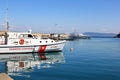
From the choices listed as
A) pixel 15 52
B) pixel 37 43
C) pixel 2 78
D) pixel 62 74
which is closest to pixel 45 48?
pixel 37 43

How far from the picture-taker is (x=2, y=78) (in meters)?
15.5

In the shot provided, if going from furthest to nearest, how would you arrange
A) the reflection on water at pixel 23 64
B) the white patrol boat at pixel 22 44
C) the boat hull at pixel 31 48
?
the white patrol boat at pixel 22 44, the boat hull at pixel 31 48, the reflection on water at pixel 23 64

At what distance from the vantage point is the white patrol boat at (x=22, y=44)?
43.6 m

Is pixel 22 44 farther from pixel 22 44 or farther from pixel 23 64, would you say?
pixel 23 64

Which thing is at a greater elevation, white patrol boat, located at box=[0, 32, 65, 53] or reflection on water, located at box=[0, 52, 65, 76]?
white patrol boat, located at box=[0, 32, 65, 53]

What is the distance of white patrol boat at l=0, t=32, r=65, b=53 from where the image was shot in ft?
143

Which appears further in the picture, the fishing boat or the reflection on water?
the fishing boat

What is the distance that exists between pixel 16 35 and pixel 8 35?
1.35m

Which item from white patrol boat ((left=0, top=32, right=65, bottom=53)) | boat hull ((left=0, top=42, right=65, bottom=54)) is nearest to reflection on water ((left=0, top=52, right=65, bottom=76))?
boat hull ((left=0, top=42, right=65, bottom=54))

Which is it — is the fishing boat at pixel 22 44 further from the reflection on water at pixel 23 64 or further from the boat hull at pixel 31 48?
the reflection on water at pixel 23 64

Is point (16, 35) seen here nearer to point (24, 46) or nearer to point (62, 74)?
point (24, 46)

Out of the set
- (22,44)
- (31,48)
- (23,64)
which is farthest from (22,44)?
(23,64)

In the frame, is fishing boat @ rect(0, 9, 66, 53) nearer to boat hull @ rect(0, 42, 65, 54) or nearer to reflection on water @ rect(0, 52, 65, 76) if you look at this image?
boat hull @ rect(0, 42, 65, 54)

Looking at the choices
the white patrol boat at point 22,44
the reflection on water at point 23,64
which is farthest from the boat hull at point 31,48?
the reflection on water at point 23,64
